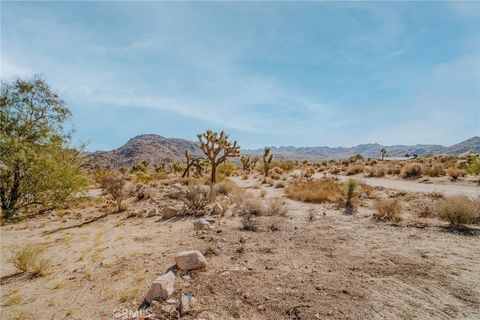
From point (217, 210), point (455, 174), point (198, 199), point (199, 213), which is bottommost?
point (199, 213)

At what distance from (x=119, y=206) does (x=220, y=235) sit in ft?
24.4

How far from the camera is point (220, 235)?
8297mm

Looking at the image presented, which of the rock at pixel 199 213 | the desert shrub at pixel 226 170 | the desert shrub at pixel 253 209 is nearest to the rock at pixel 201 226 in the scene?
the rock at pixel 199 213

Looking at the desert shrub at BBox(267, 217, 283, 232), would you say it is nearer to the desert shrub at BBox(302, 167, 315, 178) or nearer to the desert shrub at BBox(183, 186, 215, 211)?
the desert shrub at BBox(183, 186, 215, 211)

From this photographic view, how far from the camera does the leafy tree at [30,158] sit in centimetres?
756

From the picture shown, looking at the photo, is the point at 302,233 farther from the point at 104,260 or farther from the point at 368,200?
the point at 368,200

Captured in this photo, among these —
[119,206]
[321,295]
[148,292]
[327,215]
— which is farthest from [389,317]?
[119,206]

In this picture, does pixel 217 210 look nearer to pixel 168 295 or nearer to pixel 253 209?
pixel 253 209

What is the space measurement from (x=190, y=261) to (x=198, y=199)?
21.5 ft

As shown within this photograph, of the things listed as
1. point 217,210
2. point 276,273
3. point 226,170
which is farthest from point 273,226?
point 226,170

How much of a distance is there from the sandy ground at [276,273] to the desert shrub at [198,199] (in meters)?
2.41

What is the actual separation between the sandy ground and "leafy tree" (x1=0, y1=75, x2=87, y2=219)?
62.9 inches

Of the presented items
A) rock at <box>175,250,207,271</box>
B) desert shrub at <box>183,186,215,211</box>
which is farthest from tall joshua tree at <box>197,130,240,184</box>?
rock at <box>175,250,207,271</box>

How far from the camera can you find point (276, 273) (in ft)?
18.6
